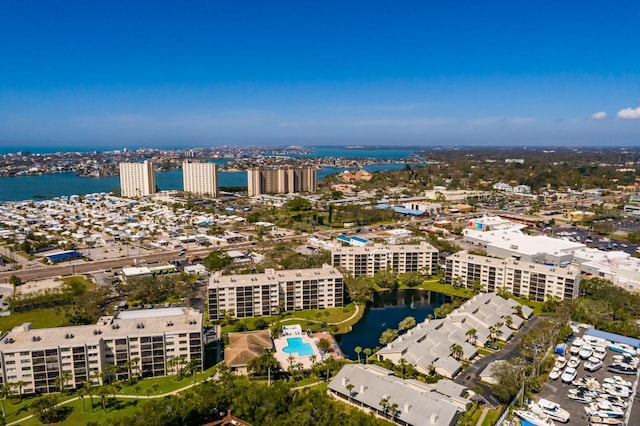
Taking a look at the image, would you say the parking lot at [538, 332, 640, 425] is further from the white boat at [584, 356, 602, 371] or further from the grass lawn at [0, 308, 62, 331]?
the grass lawn at [0, 308, 62, 331]

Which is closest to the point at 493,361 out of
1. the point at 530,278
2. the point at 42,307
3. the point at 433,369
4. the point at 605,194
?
the point at 433,369

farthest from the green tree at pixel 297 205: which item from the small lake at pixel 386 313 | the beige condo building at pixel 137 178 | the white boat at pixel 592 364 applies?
the white boat at pixel 592 364

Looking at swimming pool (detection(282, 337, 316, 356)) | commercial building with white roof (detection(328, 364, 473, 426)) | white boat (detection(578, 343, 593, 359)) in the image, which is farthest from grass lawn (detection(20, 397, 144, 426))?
white boat (detection(578, 343, 593, 359))

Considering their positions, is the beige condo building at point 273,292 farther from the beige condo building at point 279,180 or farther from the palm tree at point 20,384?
the beige condo building at point 279,180

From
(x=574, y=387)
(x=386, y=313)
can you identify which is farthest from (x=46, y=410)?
(x=574, y=387)

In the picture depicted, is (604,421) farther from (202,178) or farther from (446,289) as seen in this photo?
(202,178)
